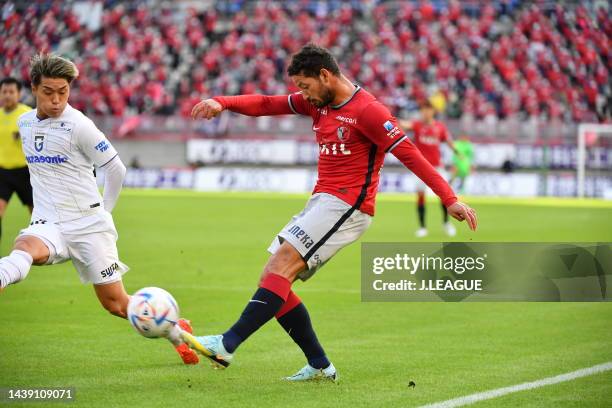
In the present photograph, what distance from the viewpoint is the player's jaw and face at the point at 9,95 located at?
43.1 feet

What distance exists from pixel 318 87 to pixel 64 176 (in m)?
1.95

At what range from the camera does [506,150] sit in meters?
33.8

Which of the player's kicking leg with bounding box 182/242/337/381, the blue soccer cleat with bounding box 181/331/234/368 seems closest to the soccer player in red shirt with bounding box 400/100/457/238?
the player's kicking leg with bounding box 182/242/337/381

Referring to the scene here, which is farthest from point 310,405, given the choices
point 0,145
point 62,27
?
point 62,27

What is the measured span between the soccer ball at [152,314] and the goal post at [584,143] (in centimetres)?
2673

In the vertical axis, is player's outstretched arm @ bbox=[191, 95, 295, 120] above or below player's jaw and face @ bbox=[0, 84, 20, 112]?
above

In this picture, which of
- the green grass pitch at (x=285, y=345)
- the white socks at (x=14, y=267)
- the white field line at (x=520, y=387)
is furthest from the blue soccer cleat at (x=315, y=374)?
the white socks at (x=14, y=267)

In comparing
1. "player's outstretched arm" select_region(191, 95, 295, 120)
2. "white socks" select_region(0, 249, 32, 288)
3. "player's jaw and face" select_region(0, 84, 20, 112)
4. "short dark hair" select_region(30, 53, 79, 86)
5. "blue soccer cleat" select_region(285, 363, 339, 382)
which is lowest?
"blue soccer cleat" select_region(285, 363, 339, 382)

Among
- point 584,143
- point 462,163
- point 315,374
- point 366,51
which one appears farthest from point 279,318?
point 366,51

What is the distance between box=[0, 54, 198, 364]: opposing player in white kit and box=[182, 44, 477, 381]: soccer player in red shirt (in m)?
0.93

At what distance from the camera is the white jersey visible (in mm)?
7410

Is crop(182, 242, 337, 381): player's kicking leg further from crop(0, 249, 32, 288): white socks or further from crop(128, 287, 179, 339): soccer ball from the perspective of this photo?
crop(0, 249, 32, 288): white socks

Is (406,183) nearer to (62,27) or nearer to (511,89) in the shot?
(511,89)

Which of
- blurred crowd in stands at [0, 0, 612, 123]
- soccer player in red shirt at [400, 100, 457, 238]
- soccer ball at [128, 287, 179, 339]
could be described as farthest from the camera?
blurred crowd in stands at [0, 0, 612, 123]
